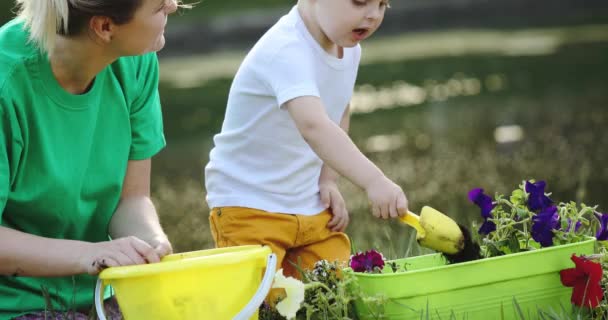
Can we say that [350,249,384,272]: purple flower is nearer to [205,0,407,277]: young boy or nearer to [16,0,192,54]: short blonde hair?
[205,0,407,277]: young boy

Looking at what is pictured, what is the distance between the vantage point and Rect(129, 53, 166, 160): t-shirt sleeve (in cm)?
259

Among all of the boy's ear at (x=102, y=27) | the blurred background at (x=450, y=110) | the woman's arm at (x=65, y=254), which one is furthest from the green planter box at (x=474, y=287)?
the blurred background at (x=450, y=110)

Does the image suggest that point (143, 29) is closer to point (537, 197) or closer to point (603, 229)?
point (537, 197)

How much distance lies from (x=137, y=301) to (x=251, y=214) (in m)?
0.85

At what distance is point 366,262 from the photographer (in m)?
2.39

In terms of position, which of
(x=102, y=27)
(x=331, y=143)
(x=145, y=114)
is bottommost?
(x=145, y=114)

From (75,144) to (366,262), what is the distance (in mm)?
688

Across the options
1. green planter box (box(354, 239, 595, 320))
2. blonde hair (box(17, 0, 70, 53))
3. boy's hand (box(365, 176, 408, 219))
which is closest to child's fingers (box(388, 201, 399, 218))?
boy's hand (box(365, 176, 408, 219))

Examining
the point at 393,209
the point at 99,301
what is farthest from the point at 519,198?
the point at 99,301

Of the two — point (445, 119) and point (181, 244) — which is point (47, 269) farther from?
point (445, 119)

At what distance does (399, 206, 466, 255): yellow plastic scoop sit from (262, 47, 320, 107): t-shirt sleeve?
414 millimetres

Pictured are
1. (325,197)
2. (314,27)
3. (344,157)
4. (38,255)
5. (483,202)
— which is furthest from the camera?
(325,197)

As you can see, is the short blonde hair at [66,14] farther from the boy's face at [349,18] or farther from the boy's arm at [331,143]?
the boy's face at [349,18]

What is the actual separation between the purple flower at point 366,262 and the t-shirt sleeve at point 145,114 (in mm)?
574
